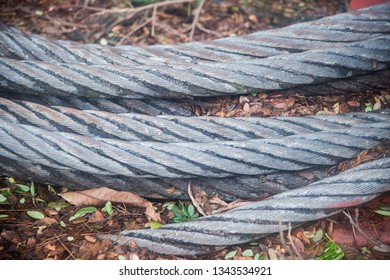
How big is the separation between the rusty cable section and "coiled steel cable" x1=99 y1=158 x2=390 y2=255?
0.36 metres

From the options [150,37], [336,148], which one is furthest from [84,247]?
[150,37]

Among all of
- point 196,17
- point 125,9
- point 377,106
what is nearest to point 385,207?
point 377,106

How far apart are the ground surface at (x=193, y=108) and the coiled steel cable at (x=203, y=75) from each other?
0.08 meters

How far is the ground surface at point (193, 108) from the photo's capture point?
98 cm

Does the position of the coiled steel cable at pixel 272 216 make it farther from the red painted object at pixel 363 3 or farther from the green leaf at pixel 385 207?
the red painted object at pixel 363 3

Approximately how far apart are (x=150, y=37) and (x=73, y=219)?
73 centimetres

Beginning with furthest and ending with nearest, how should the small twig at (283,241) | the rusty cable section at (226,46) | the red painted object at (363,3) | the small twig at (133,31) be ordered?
the small twig at (133,31) < the red painted object at (363,3) < the rusty cable section at (226,46) < the small twig at (283,241)

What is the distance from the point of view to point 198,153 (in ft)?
3.34

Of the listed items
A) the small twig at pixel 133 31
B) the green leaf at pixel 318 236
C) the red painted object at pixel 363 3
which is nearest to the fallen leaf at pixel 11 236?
the green leaf at pixel 318 236

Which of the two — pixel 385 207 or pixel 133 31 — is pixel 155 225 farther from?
pixel 133 31

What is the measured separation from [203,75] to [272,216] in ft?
1.22

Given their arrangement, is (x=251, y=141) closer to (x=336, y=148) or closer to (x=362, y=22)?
(x=336, y=148)

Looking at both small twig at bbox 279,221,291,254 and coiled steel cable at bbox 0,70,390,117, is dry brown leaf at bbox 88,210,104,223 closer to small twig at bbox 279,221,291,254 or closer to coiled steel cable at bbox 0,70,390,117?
coiled steel cable at bbox 0,70,390,117

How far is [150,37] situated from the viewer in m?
1.54
